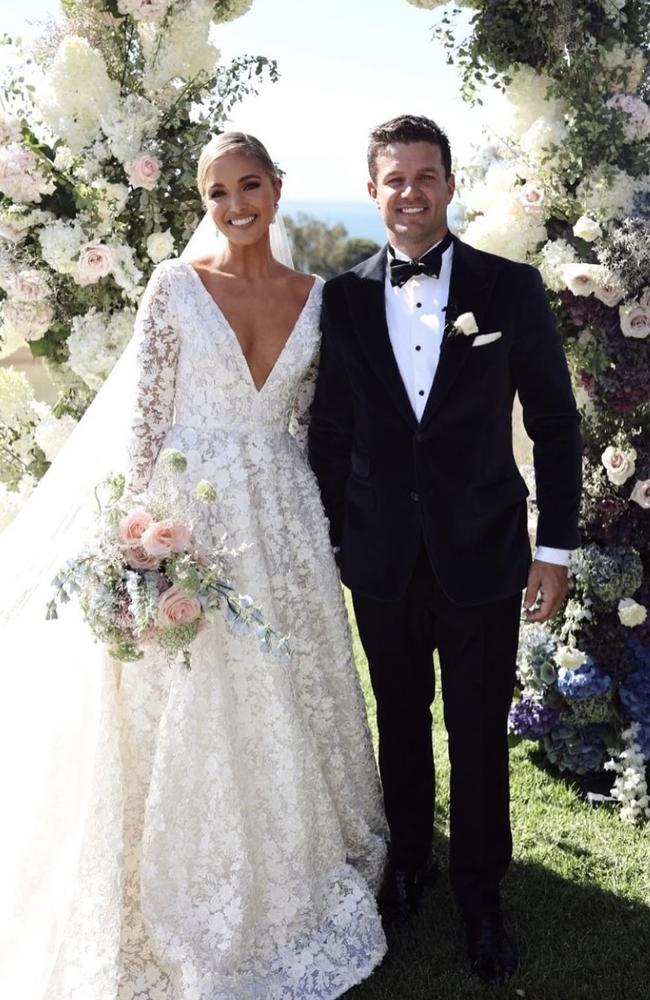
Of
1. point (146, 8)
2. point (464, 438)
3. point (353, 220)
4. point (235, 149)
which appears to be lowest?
point (464, 438)

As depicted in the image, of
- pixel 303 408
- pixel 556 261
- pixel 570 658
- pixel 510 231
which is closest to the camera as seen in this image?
pixel 303 408

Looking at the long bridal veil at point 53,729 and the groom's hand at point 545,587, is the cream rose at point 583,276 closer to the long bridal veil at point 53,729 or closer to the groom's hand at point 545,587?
the groom's hand at point 545,587

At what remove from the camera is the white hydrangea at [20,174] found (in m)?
3.72

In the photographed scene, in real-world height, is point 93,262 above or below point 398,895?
above

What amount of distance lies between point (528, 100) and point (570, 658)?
2114mm

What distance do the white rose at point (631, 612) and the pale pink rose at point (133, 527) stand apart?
6.95 ft

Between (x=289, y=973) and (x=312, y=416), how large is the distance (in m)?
1.66

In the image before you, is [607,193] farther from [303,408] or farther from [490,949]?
[490,949]

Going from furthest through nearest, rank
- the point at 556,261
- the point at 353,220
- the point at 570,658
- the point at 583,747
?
1. the point at 353,220
2. the point at 583,747
3. the point at 570,658
4. the point at 556,261

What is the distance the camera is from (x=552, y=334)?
3141 millimetres

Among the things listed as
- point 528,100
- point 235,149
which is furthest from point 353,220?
point 235,149

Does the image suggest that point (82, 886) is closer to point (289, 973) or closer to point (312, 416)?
point (289, 973)

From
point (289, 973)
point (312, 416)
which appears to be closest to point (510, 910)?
point (289, 973)

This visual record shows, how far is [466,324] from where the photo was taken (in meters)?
2.96
